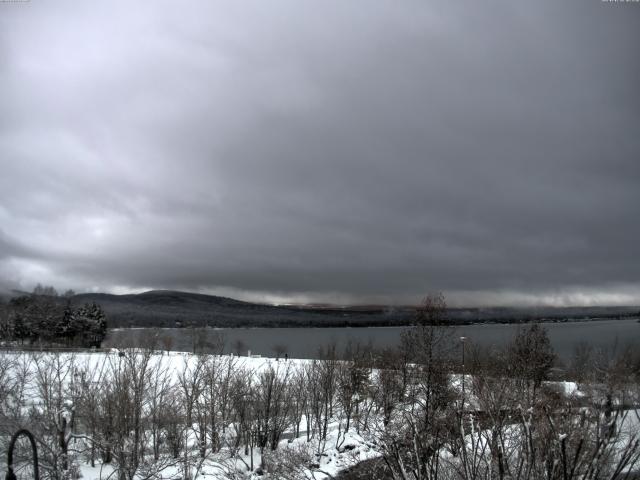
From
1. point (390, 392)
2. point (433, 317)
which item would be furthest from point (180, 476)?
point (390, 392)

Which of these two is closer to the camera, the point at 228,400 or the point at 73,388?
the point at 73,388

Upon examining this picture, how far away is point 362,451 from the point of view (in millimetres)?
35906

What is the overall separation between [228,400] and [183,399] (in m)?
3.42

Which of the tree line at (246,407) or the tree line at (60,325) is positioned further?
the tree line at (60,325)

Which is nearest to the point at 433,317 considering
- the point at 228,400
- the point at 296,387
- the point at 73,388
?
the point at 296,387

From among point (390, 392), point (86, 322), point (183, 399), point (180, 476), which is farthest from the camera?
point (86, 322)

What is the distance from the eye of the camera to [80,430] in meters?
33.3

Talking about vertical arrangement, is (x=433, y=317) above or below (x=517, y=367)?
above

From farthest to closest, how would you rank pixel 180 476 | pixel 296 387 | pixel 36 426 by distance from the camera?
pixel 296 387 → pixel 180 476 → pixel 36 426

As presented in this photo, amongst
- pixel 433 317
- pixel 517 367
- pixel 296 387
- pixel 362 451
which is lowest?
pixel 362 451

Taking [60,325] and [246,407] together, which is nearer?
[246,407]

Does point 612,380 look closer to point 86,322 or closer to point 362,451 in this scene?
point 362,451

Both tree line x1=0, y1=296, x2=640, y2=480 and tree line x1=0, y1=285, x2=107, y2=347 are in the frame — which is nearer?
tree line x1=0, y1=296, x2=640, y2=480

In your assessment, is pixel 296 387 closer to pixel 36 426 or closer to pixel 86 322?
pixel 36 426
